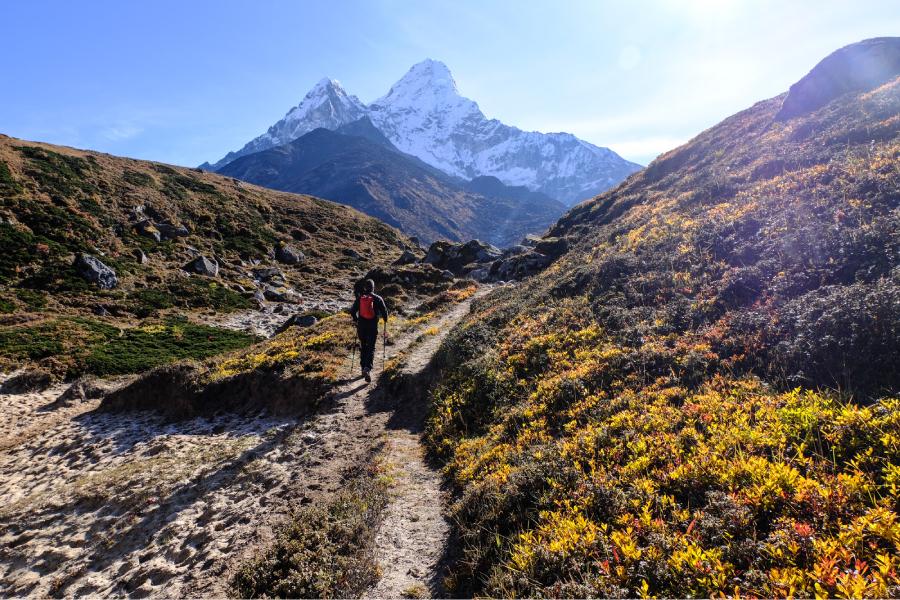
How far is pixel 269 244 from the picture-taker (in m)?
61.8

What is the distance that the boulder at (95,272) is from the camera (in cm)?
3569

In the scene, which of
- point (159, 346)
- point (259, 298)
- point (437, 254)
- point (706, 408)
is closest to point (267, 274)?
point (259, 298)

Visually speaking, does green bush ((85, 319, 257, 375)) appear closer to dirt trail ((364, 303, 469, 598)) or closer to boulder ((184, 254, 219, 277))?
boulder ((184, 254, 219, 277))

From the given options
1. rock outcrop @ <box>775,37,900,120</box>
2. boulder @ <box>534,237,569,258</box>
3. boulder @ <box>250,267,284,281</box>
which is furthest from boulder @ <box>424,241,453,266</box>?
rock outcrop @ <box>775,37,900,120</box>

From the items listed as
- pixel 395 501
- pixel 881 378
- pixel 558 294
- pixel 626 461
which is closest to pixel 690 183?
pixel 558 294

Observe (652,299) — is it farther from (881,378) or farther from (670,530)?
(670,530)

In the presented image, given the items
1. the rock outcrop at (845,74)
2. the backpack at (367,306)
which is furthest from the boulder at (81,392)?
the rock outcrop at (845,74)

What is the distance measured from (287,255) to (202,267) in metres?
15.2

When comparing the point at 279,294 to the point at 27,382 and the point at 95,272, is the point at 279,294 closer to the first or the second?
the point at 95,272

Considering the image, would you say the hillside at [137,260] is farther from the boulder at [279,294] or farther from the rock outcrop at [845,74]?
the rock outcrop at [845,74]

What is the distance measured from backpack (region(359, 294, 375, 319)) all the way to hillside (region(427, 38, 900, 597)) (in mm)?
3343

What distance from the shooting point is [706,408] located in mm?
6941

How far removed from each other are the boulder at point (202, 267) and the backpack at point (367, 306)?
39429 mm

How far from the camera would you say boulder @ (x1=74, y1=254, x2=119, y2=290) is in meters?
35.7
